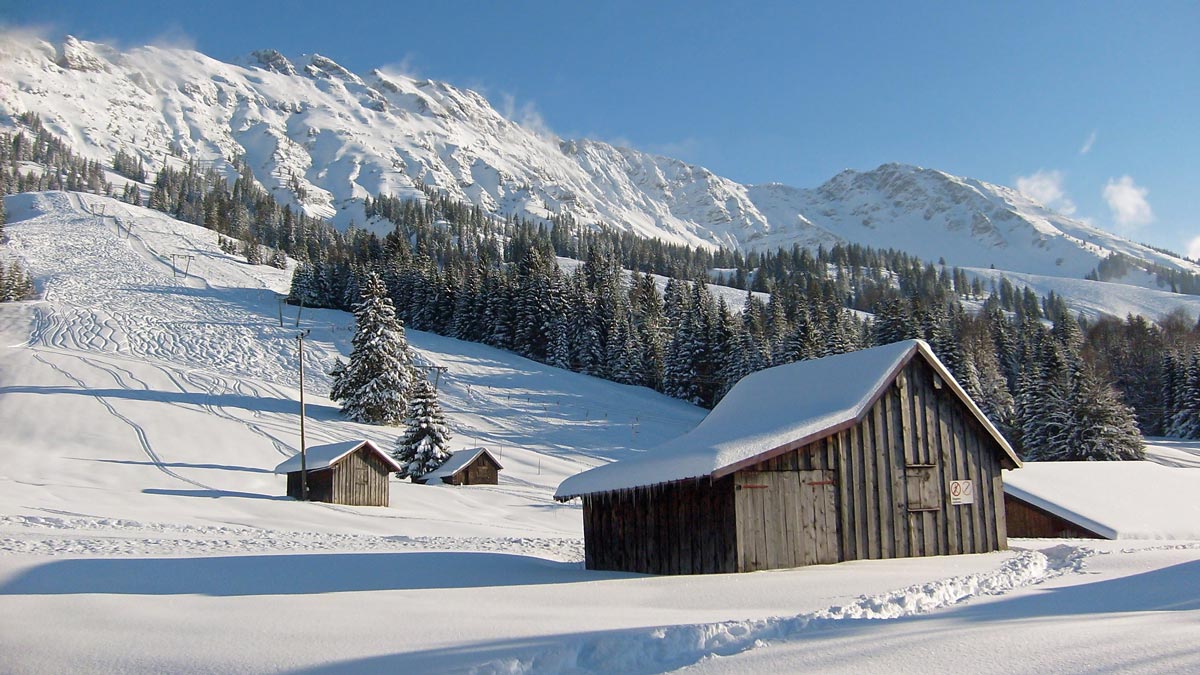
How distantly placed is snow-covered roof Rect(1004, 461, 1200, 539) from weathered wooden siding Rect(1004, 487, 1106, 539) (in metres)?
0.18

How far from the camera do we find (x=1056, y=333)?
97.2 meters

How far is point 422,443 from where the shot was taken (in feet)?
170

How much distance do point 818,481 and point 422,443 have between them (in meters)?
38.8

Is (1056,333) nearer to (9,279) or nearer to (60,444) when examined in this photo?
(60,444)

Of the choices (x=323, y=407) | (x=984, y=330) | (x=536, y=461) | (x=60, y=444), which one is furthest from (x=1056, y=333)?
(x=60, y=444)

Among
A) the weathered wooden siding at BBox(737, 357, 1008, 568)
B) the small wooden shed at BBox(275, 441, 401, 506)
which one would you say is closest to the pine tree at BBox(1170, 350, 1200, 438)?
the weathered wooden siding at BBox(737, 357, 1008, 568)

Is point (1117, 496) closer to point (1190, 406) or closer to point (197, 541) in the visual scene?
point (197, 541)

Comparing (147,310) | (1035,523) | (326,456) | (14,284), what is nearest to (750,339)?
(326,456)

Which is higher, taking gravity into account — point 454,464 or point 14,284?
point 14,284

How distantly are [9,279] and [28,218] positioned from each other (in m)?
67.6

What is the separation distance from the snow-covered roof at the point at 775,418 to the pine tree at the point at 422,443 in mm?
33836

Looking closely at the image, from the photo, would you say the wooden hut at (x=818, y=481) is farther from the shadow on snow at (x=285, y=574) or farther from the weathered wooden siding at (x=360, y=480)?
the weathered wooden siding at (x=360, y=480)

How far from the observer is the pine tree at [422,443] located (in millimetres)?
51875

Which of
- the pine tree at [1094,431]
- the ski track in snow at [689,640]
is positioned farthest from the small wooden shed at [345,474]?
the pine tree at [1094,431]
